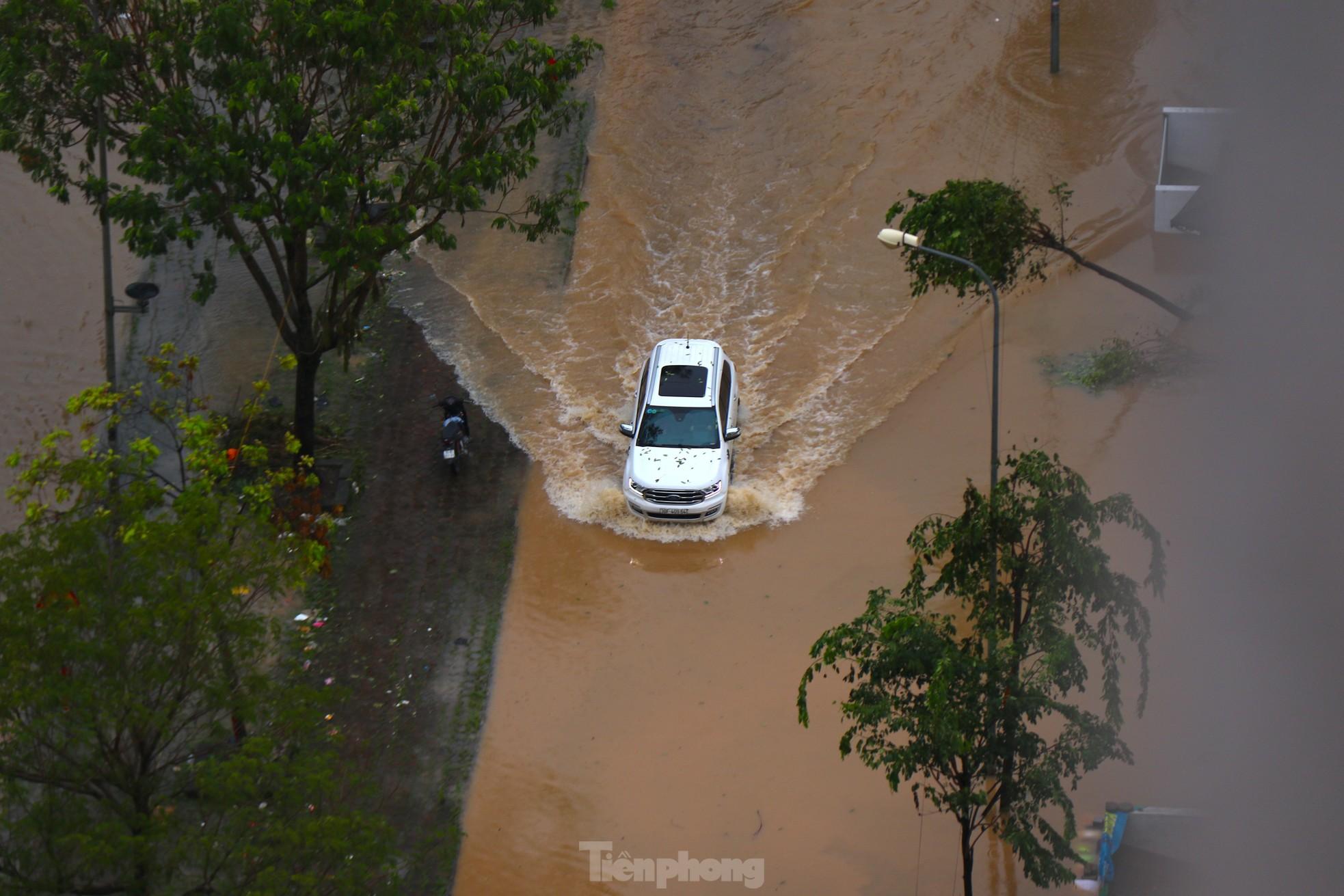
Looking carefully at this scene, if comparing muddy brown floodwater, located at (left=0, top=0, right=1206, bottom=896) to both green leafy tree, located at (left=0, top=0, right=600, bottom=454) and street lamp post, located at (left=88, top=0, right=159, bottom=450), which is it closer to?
street lamp post, located at (left=88, top=0, right=159, bottom=450)

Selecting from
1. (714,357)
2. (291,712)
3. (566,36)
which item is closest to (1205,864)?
(291,712)

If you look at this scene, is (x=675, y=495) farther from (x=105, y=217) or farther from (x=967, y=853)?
(x=105, y=217)

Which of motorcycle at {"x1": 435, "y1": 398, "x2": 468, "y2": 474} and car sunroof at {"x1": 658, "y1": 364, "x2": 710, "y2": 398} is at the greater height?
car sunroof at {"x1": 658, "y1": 364, "x2": 710, "y2": 398}

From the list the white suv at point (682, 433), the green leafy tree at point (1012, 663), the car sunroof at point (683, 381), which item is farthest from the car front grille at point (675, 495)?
the green leafy tree at point (1012, 663)

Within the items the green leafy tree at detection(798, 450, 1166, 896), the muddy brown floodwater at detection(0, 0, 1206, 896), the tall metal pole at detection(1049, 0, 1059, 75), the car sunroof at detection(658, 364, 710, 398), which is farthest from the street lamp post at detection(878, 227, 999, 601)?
the tall metal pole at detection(1049, 0, 1059, 75)

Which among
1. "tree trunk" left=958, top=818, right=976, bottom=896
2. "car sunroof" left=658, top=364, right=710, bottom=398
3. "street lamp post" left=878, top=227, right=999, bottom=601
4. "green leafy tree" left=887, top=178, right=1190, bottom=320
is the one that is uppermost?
"green leafy tree" left=887, top=178, right=1190, bottom=320

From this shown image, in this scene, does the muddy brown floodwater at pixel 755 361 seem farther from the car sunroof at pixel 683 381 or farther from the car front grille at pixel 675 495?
the car sunroof at pixel 683 381
